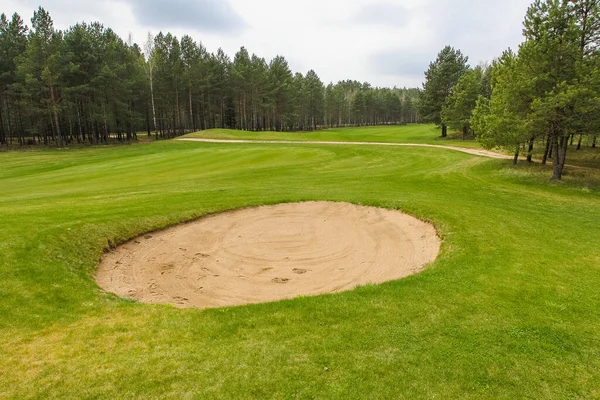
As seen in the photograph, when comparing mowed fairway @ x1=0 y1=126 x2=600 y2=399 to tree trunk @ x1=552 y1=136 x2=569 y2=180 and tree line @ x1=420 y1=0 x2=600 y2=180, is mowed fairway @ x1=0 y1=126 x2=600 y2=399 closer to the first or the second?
tree line @ x1=420 y1=0 x2=600 y2=180

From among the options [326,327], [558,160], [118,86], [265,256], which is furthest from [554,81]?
[118,86]

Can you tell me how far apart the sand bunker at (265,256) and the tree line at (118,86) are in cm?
4930

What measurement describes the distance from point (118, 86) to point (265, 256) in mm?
58523

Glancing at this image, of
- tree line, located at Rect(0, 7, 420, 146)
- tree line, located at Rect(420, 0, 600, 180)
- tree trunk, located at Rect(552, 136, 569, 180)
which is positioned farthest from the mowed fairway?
tree line, located at Rect(0, 7, 420, 146)

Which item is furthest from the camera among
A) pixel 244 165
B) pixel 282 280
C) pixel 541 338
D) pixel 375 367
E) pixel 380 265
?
pixel 244 165

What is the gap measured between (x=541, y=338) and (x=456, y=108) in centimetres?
5225

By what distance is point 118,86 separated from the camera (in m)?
57.8

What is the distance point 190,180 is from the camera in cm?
2238

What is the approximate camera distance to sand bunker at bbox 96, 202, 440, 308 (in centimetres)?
913

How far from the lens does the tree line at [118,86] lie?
50.8 meters

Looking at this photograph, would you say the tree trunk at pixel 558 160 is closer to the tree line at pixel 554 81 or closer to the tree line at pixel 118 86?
the tree line at pixel 554 81

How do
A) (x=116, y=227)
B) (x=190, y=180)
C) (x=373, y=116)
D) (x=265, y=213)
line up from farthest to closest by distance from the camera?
(x=373, y=116), (x=190, y=180), (x=265, y=213), (x=116, y=227)

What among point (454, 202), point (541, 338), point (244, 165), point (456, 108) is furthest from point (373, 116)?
point (541, 338)

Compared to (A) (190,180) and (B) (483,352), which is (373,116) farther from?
(B) (483,352)
